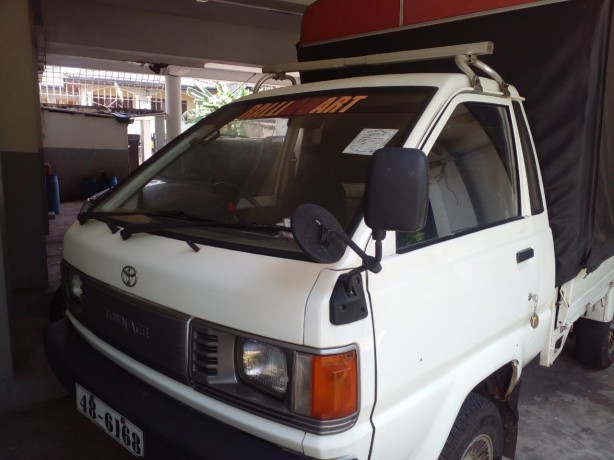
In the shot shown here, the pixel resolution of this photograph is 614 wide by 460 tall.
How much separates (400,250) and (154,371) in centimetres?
107

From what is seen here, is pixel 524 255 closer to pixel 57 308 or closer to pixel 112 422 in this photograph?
pixel 112 422

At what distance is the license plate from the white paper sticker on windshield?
141 centimetres

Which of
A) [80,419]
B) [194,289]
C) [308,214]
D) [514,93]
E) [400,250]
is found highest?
[514,93]

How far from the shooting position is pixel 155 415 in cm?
197

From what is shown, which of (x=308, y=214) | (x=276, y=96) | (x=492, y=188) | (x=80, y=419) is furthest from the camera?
(x=80, y=419)

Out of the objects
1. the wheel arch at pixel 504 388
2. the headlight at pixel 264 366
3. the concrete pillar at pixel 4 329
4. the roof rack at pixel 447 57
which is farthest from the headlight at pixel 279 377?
the concrete pillar at pixel 4 329

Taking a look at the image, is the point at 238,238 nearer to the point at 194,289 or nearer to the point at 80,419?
the point at 194,289

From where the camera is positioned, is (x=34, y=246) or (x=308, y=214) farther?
(x=34, y=246)

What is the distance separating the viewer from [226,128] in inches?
114

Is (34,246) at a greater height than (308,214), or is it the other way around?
(308,214)

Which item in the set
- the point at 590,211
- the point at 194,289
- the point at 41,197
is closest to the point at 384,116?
the point at 194,289

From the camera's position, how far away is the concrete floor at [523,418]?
3.16m

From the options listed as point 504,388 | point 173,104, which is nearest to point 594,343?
point 504,388

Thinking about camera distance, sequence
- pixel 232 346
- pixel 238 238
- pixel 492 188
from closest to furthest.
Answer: pixel 232 346, pixel 238 238, pixel 492 188
